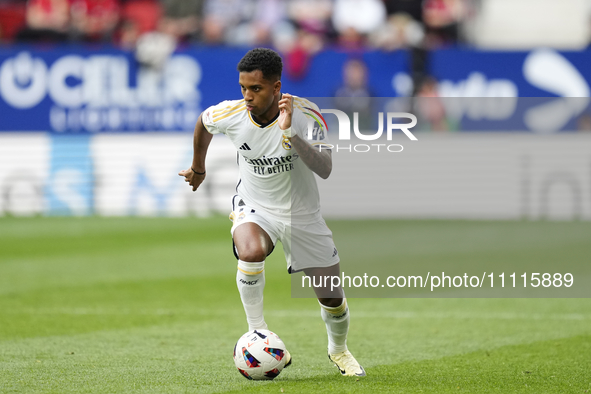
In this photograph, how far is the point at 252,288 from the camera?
17.7ft

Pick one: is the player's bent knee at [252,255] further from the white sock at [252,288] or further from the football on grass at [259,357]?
the football on grass at [259,357]

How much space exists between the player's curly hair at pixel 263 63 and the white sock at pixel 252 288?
3.72 feet

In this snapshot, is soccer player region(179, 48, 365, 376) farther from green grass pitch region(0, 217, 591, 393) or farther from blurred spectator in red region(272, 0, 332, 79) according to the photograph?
blurred spectator in red region(272, 0, 332, 79)

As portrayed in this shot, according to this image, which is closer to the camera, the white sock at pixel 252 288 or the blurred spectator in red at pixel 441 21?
the white sock at pixel 252 288

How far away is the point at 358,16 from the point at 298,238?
13.3 metres

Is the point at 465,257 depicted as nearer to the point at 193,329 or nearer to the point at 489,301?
the point at 489,301

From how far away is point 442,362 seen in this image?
6168mm

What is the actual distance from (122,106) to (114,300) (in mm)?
8458

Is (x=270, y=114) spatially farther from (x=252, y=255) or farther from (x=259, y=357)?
(x=259, y=357)

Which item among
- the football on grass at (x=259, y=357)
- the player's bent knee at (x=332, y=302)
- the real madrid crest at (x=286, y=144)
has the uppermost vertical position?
the real madrid crest at (x=286, y=144)

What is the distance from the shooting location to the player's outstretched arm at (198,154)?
229 inches

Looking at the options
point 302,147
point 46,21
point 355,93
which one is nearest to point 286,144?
point 302,147

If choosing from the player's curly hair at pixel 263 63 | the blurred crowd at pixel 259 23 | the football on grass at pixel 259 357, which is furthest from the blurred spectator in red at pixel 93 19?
the football on grass at pixel 259 357


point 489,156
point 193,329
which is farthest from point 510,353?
point 489,156
